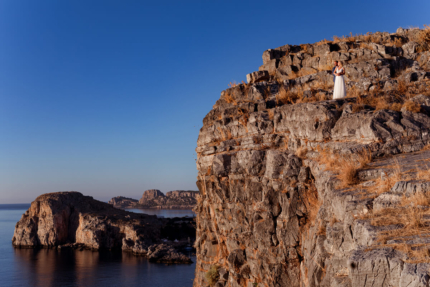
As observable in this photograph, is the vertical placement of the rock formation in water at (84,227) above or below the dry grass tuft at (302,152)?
below

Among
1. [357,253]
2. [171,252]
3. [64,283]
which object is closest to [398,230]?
[357,253]

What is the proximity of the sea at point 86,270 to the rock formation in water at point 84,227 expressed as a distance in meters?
3.09

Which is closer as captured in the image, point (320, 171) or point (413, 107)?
point (320, 171)

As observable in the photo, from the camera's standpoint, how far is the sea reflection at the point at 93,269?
45812 mm

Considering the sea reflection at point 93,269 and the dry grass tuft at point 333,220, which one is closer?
the dry grass tuft at point 333,220

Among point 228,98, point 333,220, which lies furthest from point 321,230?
point 228,98

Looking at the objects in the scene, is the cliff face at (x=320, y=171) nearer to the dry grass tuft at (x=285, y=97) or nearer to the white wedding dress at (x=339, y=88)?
the dry grass tuft at (x=285, y=97)

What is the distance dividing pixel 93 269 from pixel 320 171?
54.2 m

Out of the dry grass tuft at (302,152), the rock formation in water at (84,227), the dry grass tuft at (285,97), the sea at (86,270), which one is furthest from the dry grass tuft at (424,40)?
the rock formation in water at (84,227)

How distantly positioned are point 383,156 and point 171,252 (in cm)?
5687

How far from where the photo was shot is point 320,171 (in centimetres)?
897

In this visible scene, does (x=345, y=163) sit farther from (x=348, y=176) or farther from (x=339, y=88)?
(x=339, y=88)

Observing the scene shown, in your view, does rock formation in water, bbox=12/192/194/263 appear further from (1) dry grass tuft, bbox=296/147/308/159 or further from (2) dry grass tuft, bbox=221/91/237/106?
(1) dry grass tuft, bbox=296/147/308/159

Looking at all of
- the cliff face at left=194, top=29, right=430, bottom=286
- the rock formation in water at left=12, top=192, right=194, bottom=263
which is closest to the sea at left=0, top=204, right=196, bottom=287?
the rock formation in water at left=12, top=192, right=194, bottom=263
